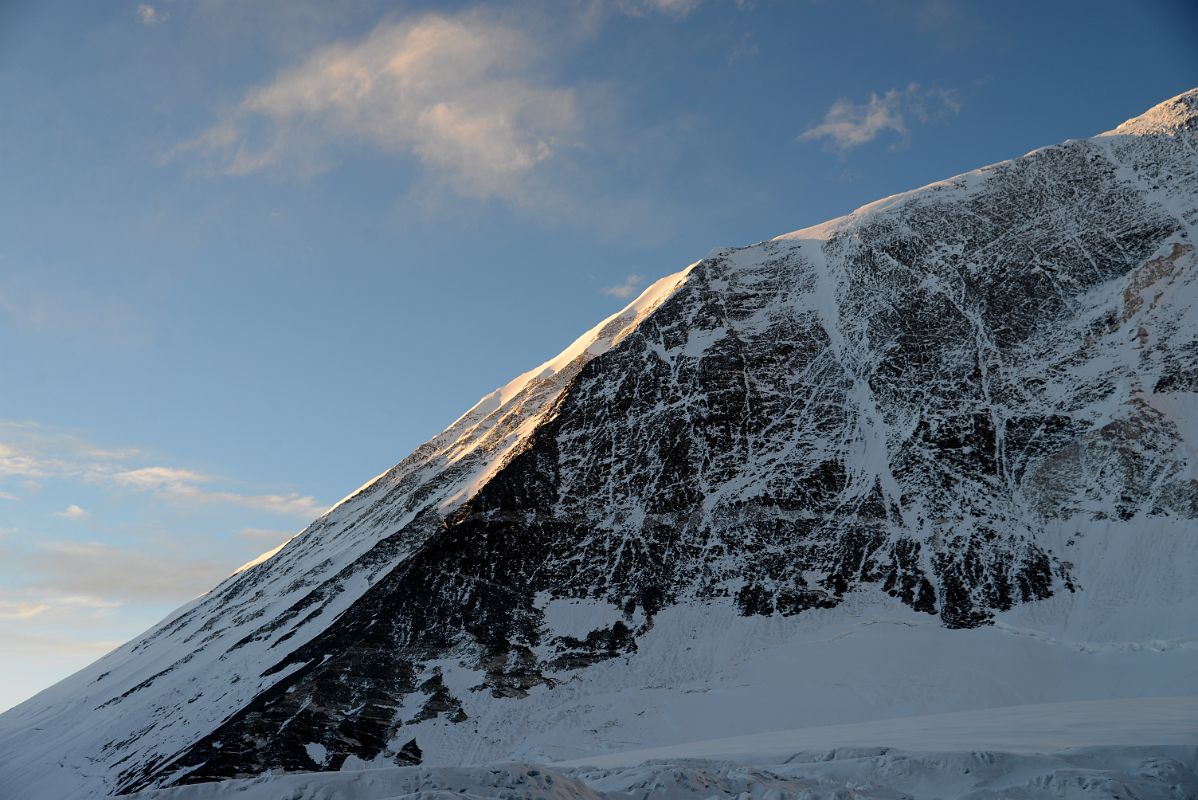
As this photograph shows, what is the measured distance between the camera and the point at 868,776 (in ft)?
72.3

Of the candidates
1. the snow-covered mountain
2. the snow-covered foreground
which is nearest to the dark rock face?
the snow-covered mountain

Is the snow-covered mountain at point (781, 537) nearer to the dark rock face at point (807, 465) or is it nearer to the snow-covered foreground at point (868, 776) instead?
the dark rock face at point (807, 465)

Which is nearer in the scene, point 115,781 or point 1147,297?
point 115,781

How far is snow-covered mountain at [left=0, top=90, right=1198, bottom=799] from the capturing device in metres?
52.2

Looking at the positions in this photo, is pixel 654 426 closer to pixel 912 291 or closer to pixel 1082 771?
pixel 912 291

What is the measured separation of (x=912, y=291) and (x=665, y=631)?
148 feet

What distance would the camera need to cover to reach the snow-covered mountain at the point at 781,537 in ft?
171

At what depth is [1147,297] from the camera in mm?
72688

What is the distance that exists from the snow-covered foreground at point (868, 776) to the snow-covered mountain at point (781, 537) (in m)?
26.0

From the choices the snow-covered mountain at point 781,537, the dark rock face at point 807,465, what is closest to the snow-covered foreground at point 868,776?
the snow-covered mountain at point 781,537

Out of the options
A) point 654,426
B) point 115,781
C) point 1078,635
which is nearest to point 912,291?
point 654,426

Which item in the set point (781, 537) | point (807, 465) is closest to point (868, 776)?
point (781, 537)

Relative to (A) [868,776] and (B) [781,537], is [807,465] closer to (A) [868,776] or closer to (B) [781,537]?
(B) [781,537]

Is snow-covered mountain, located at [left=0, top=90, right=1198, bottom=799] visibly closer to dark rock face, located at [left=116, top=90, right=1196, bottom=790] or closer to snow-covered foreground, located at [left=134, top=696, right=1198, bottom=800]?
dark rock face, located at [left=116, top=90, right=1196, bottom=790]
